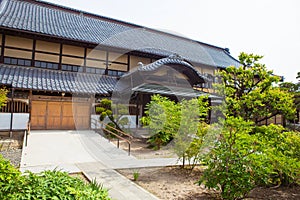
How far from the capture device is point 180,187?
18.7 feet

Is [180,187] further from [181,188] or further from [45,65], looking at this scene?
[45,65]

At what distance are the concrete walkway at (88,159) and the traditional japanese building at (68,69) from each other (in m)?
2.16

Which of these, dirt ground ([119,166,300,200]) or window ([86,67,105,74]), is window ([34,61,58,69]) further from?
dirt ground ([119,166,300,200])

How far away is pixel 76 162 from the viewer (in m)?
7.68

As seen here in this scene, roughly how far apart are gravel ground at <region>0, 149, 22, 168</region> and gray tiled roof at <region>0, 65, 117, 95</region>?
3410mm

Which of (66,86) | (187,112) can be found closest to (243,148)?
(187,112)

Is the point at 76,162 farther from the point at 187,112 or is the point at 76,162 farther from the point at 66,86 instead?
the point at 66,86

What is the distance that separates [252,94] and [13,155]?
10.7 m

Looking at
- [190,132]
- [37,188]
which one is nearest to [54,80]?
[190,132]

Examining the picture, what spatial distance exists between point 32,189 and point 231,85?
10298mm

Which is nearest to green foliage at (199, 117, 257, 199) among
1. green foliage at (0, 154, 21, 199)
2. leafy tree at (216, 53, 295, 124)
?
green foliage at (0, 154, 21, 199)

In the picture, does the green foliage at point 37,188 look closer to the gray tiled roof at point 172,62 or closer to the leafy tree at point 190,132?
the leafy tree at point 190,132

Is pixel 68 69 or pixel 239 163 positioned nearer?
pixel 239 163

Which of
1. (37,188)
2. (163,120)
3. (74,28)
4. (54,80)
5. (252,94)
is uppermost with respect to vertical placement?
(74,28)
